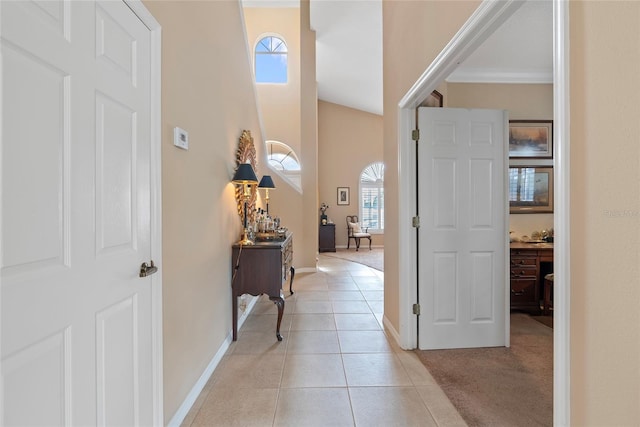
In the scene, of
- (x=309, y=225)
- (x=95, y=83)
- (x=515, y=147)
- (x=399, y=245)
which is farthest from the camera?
(x=309, y=225)

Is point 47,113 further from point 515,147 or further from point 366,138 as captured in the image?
point 366,138

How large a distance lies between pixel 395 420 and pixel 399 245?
1.30 meters

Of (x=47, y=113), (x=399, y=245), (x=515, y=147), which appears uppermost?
(x=515, y=147)

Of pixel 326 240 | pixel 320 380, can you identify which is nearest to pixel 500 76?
pixel 320 380

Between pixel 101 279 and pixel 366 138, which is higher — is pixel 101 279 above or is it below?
below

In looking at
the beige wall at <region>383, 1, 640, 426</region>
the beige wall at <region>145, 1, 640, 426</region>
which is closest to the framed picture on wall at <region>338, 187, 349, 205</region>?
the beige wall at <region>145, 1, 640, 426</region>

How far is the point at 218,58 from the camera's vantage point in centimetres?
245

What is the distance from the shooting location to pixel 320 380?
2.11 meters

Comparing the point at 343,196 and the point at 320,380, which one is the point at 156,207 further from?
the point at 343,196

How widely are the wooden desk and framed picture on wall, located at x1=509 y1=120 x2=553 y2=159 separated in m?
1.12

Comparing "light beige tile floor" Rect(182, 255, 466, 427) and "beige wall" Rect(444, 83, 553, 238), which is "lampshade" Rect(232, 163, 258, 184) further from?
"beige wall" Rect(444, 83, 553, 238)

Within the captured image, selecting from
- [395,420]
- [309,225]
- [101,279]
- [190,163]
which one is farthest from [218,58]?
[309,225]

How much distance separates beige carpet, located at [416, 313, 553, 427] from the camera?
5.82 ft

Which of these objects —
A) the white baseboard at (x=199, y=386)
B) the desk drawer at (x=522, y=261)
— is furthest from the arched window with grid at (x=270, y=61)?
the white baseboard at (x=199, y=386)
